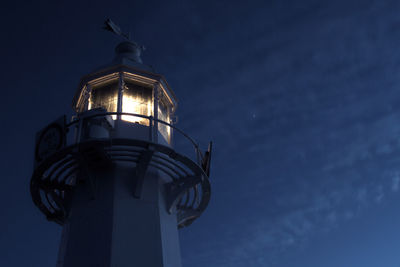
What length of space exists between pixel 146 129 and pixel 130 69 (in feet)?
8.95

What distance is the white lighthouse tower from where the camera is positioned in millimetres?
12562

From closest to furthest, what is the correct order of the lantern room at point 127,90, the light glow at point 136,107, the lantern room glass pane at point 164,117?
1. the light glow at point 136,107
2. the lantern room at point 127,90
3. the lantern room glass pane at point 164,117

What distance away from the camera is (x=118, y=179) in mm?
13703

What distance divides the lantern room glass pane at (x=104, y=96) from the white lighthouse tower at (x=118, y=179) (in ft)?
0.15

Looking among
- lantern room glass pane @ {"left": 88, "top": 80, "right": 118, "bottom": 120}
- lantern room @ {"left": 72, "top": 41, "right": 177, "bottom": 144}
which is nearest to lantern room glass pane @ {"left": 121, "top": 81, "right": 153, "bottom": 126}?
lantern room @ {"left": 72, "top": 41, "right": 177, "bottom": 144}

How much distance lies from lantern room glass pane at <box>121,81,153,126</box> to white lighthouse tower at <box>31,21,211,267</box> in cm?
4

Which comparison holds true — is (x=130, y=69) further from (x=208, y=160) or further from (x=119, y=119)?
(x=208, y=160)

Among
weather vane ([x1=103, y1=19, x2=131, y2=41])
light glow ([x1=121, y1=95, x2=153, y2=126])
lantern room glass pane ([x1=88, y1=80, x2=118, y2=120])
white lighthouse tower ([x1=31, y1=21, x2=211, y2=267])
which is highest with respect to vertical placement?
weather vane ([x1=103, y1=19, x2=131, y2=41])

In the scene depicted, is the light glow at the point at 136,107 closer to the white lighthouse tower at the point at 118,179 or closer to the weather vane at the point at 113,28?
the white lighthouse tower at the point at 118,179

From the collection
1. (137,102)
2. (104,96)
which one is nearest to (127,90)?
(137,102)

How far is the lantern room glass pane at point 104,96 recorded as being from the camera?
1544 cm

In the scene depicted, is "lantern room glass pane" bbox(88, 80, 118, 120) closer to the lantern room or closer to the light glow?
the lantern room

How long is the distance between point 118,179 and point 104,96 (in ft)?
13.1

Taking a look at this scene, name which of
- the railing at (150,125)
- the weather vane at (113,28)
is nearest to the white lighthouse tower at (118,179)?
the railing at (150,125)
